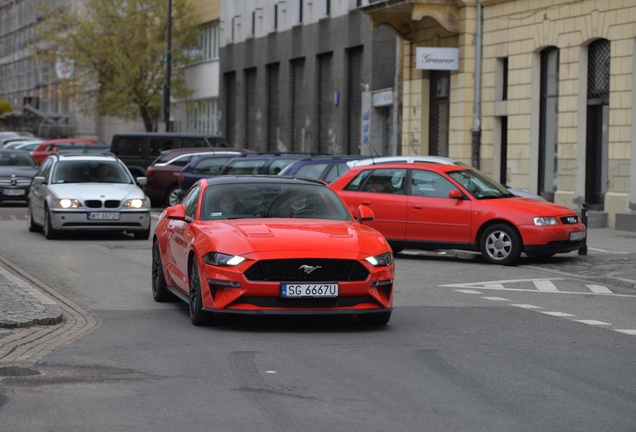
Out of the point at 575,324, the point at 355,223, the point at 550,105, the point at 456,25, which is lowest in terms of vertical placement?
the point at 575,324

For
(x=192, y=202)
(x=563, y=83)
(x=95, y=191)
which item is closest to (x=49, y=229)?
(x=95, y=191)

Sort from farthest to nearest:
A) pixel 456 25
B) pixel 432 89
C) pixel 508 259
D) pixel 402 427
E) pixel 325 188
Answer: pixel 432 89 → pixel 456 25 → pixel 508 259 → pixel 325 188 → pixel 402 427

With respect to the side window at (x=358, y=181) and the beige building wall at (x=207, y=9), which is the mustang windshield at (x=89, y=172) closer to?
the side window at (x=358, y=181)

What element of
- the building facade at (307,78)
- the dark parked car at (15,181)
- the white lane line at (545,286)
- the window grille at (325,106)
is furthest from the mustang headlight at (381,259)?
the window grille at (325,106)

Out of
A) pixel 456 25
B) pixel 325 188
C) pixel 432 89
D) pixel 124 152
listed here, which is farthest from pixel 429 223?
pixel 124 152

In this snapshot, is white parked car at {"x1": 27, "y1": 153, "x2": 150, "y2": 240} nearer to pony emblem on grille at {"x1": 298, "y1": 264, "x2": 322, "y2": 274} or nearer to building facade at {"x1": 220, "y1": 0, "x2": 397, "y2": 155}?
pony emblem on grille at {"x1": 298, "y1": 264, "x2": 322, "y2": 274}

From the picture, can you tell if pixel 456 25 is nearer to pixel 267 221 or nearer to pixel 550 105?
pixel 550 105

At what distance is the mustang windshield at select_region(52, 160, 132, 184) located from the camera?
22266 millimetres

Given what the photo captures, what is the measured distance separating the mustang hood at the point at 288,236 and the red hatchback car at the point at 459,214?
23.5 ft

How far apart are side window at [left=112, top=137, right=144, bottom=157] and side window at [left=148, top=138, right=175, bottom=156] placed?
0.92ft

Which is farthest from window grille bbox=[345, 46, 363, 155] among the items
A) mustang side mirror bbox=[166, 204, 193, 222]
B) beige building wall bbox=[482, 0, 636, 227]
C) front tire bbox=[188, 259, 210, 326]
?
front tire bbox=[188, 259, 210, 326]

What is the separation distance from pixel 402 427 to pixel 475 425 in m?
0.41

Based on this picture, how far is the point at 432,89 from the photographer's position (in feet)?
113

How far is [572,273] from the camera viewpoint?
55.7 ft
